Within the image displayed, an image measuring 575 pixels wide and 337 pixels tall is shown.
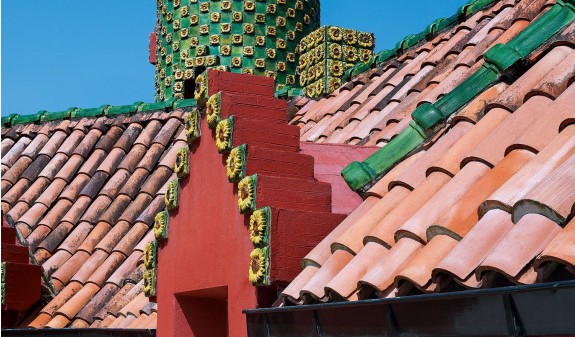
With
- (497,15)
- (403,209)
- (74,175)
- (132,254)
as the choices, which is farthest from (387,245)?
(74,175)

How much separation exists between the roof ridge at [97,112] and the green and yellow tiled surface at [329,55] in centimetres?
144

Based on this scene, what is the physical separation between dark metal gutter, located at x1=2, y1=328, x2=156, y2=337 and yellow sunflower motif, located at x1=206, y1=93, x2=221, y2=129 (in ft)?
6.43

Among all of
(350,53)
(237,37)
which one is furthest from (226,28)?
(350,53)

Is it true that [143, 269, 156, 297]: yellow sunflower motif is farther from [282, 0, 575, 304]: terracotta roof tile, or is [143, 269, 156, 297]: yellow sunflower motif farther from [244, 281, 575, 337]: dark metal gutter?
[244, 281, 575, 337]: dark metal gutter

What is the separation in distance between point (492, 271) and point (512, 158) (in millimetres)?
963

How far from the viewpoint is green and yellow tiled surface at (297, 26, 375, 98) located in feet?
42.6

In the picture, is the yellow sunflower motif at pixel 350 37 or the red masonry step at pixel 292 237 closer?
the red masonry step at pixel 292 237

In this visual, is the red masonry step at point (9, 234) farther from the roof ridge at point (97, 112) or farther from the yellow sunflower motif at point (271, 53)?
the yellow sunflower motif at point (271, 53)

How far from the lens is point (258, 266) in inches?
251

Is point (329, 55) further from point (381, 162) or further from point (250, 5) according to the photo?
point (381, 162)

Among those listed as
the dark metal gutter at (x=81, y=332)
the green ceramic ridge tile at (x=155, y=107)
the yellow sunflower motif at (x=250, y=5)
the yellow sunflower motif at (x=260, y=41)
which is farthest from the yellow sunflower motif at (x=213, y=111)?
the yellow sunflower motif at (x=250, y=5)

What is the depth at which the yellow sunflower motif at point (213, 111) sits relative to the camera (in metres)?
7.18

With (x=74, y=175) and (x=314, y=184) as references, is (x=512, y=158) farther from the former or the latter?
(x=74, y=175)

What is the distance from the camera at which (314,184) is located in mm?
6758
